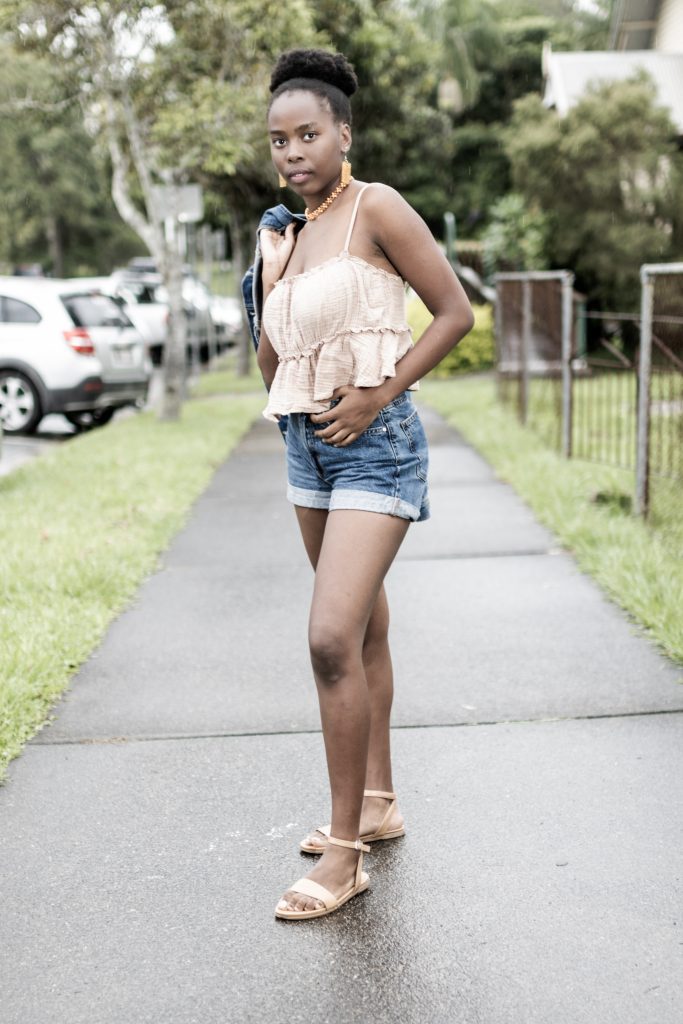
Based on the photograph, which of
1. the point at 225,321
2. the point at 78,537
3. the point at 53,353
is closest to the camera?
the point at 78,537

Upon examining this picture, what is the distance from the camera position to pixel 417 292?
2920 mm

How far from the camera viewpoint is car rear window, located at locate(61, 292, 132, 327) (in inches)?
532

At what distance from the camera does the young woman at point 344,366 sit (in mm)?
2889

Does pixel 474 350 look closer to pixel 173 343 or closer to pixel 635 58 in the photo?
pixel 635 58

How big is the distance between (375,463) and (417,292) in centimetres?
42

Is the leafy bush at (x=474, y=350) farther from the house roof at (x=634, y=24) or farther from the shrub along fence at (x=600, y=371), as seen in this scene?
the house roof at (x=634, y=24)

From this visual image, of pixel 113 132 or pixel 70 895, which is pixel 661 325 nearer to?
pixel 70 895

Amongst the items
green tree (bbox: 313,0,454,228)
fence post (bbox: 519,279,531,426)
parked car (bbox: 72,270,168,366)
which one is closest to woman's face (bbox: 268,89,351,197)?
fence post (bbox: 519,279,531,426)

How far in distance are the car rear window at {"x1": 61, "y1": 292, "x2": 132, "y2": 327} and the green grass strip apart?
4.44 m

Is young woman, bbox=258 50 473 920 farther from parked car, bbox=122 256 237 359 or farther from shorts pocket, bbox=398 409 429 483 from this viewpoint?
parked car, bbox=122 256 237 359

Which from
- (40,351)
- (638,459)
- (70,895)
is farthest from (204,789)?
(40,351)

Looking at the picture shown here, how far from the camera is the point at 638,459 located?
707cm

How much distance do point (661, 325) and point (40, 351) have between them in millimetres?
8094

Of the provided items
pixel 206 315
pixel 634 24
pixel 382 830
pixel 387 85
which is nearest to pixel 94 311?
Result: pixel 387 85
